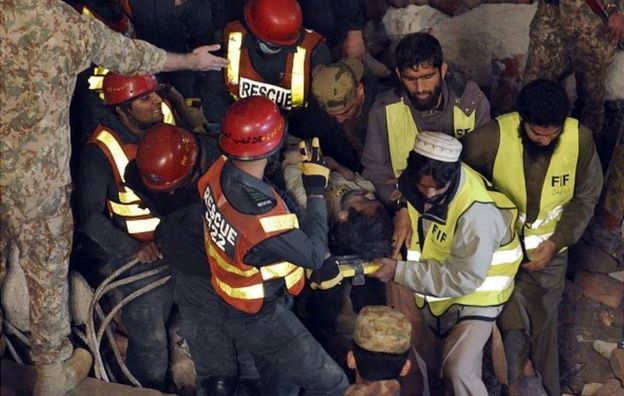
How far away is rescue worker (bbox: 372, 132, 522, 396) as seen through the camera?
4.29 meters

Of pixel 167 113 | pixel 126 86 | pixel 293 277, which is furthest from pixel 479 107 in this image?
pixel 126 86

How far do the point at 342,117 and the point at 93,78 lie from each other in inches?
58.6

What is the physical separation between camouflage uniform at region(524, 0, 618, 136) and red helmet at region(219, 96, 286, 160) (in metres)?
2.27

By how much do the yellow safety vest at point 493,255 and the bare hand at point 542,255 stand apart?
0.24 metres

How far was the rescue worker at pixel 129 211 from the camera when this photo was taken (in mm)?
4871

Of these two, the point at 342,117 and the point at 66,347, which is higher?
the point at 342,117

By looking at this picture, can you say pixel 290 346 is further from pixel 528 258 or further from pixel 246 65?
pixel 246 65

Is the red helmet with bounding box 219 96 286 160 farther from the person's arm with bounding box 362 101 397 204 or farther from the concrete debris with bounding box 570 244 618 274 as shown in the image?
the concrete debris with bounding box 570 244 618 274

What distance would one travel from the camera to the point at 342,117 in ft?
17.3

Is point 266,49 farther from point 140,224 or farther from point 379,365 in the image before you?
point 379,365

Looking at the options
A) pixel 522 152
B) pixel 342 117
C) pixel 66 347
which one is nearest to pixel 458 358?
pixel 522 152

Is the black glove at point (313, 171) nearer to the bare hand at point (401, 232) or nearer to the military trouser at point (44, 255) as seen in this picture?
the bare hand at point (401, 232)

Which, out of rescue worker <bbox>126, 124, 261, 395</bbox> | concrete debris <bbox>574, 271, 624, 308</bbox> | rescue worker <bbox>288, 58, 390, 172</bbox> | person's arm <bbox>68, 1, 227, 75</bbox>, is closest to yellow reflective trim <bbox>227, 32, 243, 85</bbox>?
rescue worker <bbox>288, 58, 390, 172</bbox>

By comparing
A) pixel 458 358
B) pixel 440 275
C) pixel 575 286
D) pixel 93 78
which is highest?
pixel 93 78
